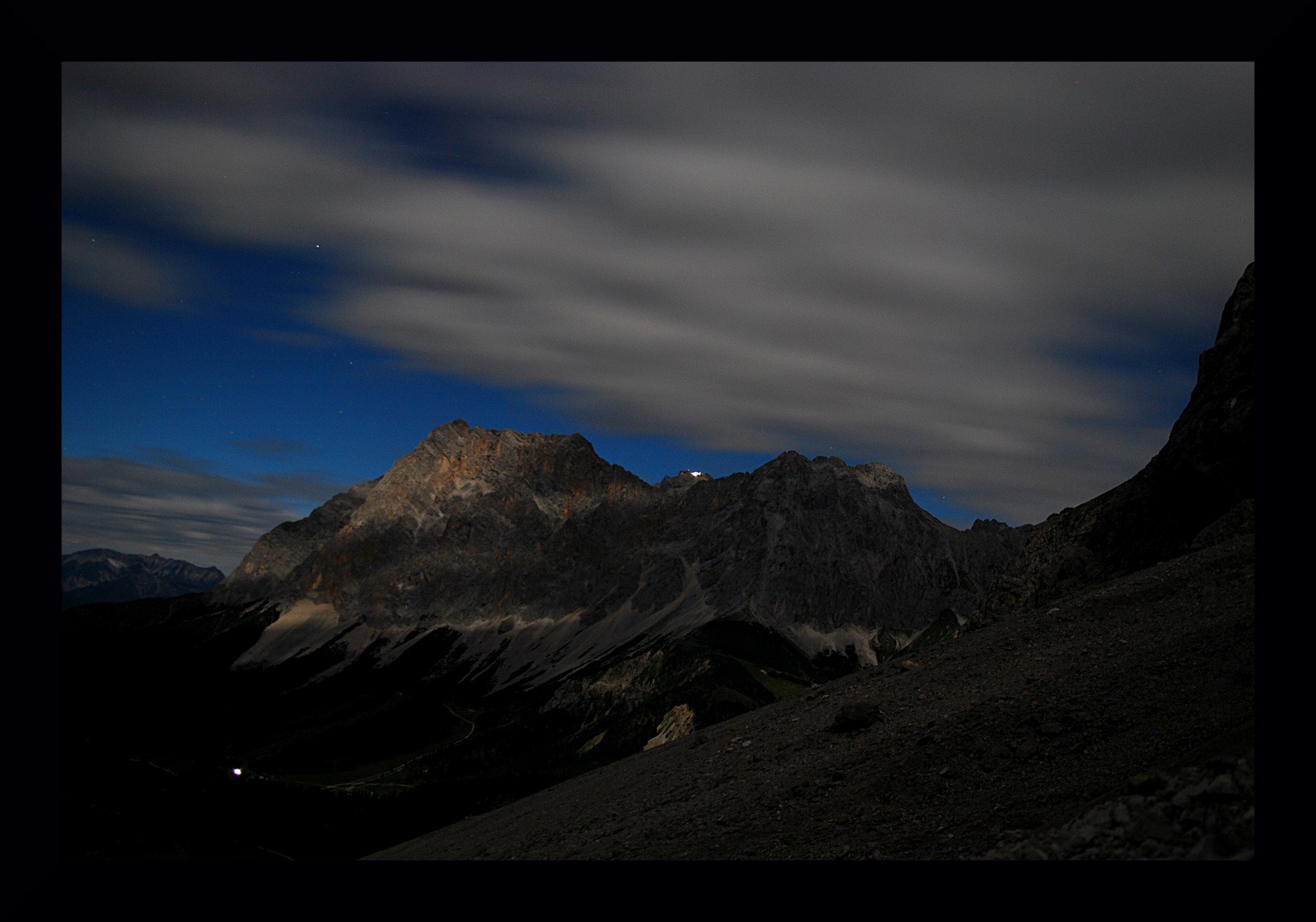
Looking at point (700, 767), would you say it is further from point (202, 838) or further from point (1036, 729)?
point (202, 838)

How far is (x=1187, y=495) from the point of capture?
3469cm

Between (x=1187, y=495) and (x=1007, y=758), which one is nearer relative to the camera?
(x=1007, y=758)

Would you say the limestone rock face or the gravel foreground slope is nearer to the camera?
the gravel foreground slope

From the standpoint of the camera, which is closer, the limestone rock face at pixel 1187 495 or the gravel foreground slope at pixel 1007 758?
the gravel foreground slope at pixel 1007 758

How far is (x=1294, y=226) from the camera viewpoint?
15.5 metres

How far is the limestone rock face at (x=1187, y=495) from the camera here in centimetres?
3294

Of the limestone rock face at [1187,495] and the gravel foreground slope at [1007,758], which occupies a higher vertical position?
the limestone rock face at [1187,495]

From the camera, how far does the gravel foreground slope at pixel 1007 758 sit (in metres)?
14.7

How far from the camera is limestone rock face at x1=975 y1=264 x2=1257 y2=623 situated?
32938 mm

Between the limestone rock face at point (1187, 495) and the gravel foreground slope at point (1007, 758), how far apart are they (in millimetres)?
4129

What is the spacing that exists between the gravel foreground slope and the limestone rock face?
4129 millimetres

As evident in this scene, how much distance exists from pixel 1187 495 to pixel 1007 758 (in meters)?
19.8

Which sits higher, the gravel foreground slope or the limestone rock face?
the limestone rock face

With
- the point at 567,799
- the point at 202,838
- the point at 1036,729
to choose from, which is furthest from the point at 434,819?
the point at 1036,729
